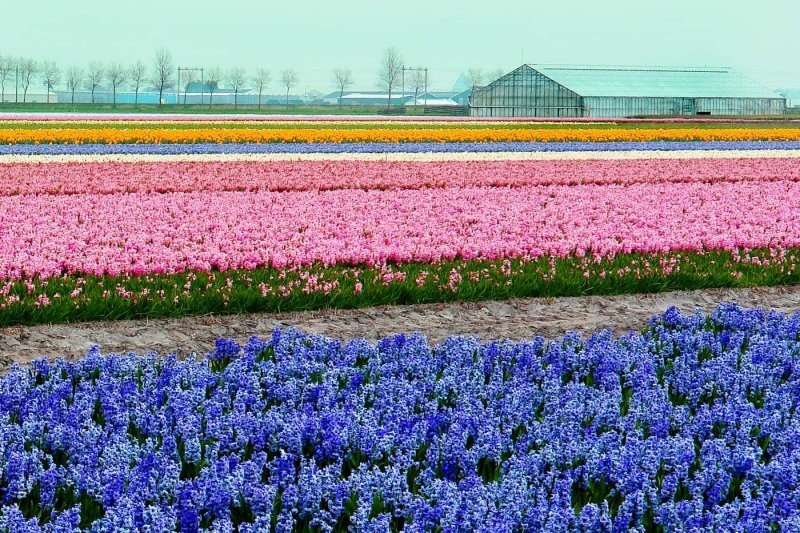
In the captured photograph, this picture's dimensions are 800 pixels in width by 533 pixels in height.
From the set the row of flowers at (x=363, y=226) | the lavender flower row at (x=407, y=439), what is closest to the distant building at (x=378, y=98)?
the row of flowers at (x=363, y=226)

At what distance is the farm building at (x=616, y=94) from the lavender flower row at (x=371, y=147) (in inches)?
1483

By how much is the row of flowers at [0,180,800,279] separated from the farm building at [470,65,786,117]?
191ft

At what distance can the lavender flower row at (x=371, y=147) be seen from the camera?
30.8 meters

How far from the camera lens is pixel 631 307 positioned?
10.5 metres

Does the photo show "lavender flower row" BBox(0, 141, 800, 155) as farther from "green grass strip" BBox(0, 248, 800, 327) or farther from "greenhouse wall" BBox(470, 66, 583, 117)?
"greenhouse wall" BBox(470, 66, 583, 117)

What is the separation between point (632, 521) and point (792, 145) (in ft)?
114

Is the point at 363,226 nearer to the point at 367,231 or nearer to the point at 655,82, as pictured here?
the point at 367,231

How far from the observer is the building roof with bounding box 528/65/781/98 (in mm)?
78125

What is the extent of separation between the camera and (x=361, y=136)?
39.1 metres

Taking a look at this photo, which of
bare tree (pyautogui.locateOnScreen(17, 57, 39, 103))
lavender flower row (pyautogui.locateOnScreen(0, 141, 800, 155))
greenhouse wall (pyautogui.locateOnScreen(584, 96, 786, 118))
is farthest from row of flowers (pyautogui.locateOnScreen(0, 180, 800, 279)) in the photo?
bare tree (pyautogui.locateOnScreen(17, 57, 39, 103))

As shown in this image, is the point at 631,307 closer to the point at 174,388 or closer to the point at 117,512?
the point at 174,388

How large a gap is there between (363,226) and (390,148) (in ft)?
64.1

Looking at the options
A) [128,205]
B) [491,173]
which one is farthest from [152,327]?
[491,173]

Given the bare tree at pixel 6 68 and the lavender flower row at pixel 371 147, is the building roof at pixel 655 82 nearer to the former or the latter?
the lavender flower row at pixel 371 147
